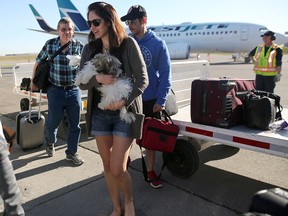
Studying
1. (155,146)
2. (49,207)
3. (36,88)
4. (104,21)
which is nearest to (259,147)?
(155,146)

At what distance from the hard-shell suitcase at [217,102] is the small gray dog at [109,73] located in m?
0.97

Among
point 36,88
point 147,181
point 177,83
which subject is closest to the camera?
point 147,181

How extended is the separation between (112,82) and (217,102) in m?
1.15

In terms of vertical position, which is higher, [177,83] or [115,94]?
[115,94]

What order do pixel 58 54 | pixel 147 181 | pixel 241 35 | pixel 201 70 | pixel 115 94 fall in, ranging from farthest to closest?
pixel 241 35 < pixel 201 70 < pixel 58 54 < pixel 147 181 < pixel 115 94

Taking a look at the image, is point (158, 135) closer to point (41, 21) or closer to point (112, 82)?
point (112, 82)

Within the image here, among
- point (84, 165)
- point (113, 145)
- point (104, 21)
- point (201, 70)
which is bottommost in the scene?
point (84, 165)

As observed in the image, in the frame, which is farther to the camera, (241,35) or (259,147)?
(241,35)

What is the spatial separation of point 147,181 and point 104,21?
1828 mm

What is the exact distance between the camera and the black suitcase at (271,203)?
3.84 feet

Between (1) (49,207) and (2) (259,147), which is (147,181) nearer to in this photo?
(1) (49,207)

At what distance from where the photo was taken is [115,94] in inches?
78.6

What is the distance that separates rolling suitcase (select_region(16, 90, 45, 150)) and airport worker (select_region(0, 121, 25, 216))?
2163mm

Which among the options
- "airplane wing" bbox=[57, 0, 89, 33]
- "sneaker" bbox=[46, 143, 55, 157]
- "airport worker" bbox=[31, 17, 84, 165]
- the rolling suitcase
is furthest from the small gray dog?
"airplane wing" bbox=[57, 0, 89, 33]
